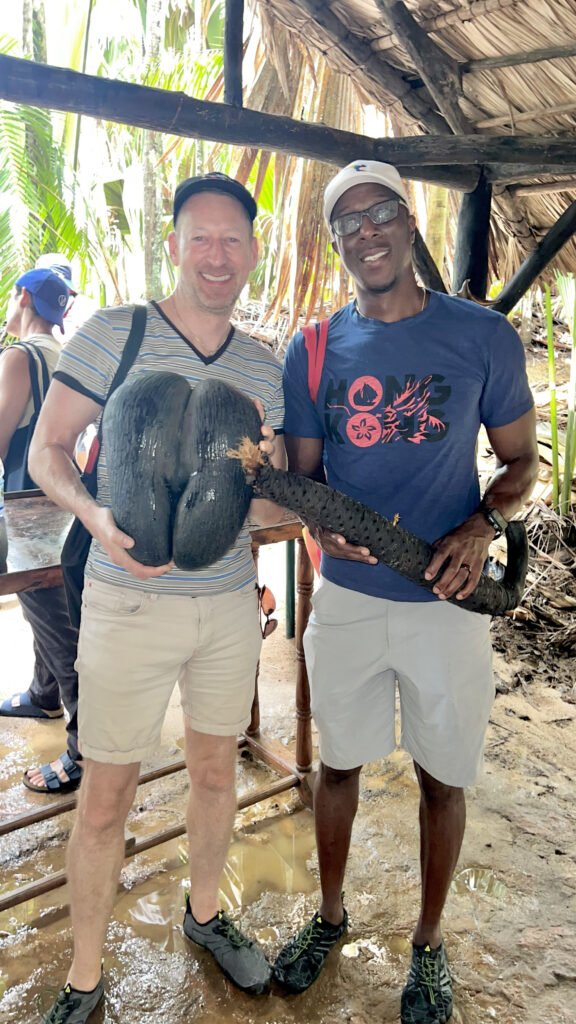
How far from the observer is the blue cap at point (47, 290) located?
3.03 m

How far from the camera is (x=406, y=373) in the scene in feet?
6.31

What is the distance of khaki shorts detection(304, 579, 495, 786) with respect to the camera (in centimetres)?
195

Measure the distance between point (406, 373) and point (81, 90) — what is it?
5.40ft

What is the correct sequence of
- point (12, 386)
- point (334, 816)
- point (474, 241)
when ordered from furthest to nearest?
point (474, 241), point (12, 386), point (334, 816)

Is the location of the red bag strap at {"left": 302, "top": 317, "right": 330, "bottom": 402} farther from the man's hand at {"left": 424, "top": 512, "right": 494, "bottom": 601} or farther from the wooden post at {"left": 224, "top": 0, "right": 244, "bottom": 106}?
the wooden post at {"left": 224, "top": 0, "right": 244, "bottom": 106}

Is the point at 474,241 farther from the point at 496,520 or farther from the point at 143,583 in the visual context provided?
the point at 143,583

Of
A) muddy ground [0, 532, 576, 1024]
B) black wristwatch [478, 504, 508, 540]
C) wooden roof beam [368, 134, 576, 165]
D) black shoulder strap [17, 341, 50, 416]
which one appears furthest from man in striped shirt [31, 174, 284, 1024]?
wooden roof beam [368, 134, 576, 165]

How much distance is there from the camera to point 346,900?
2.53 metres

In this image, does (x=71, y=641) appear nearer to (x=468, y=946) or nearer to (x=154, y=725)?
(x=154, y=725)

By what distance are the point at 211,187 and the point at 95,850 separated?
1.88m

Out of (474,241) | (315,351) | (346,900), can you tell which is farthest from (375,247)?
(346,900)

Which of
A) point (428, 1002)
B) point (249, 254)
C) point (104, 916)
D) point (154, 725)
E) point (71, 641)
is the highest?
point (249, 254)

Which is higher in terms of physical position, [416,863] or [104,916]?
[104,916]

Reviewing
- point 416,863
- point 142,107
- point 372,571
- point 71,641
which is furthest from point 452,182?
point 416,863
